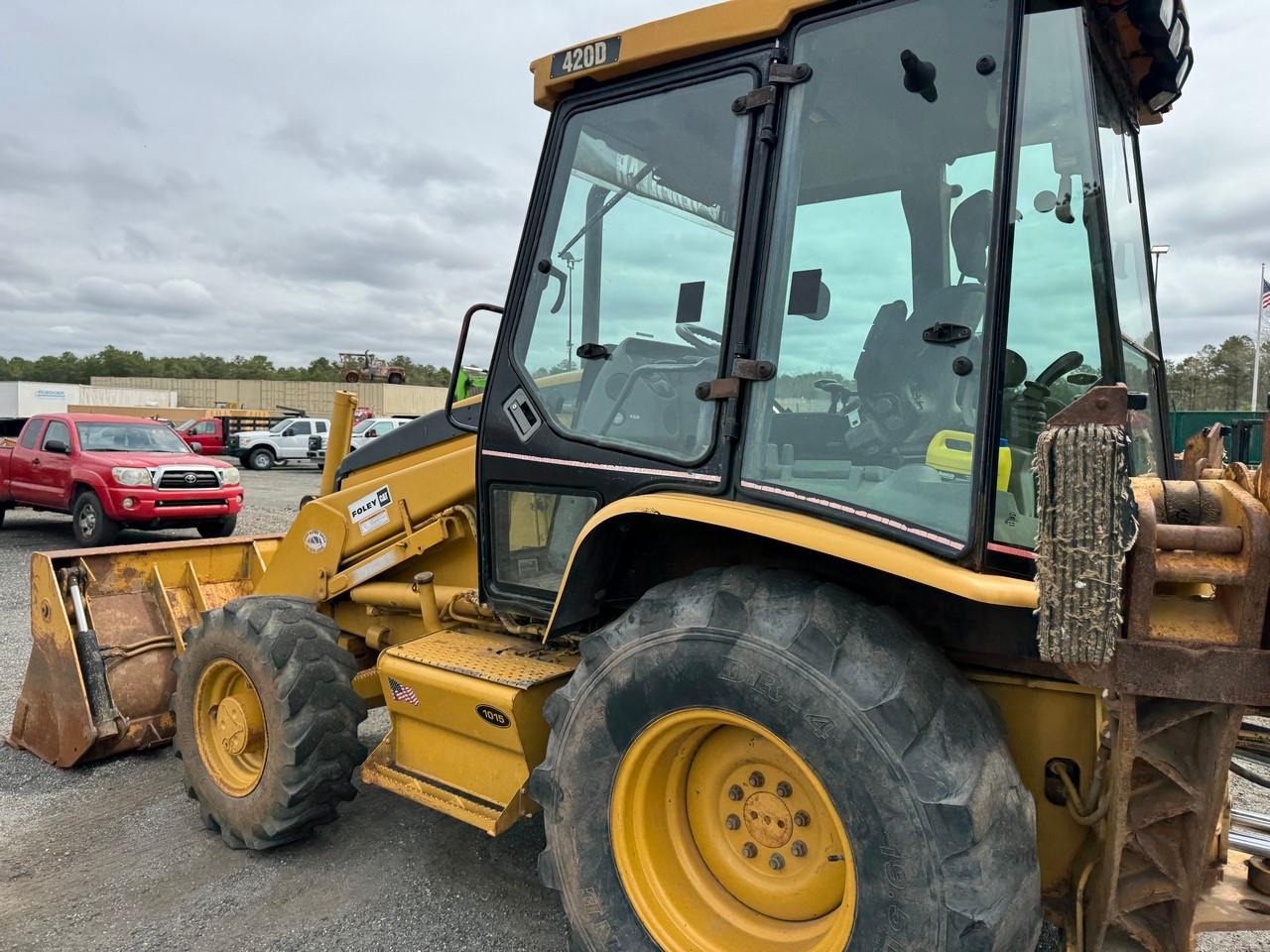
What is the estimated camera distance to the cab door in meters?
2.61

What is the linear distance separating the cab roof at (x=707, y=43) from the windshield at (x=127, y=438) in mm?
12004

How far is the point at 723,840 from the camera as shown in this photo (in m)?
2.57

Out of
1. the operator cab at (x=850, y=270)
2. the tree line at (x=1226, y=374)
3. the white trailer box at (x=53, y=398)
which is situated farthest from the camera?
the white trailer box at (x=53, y=398)

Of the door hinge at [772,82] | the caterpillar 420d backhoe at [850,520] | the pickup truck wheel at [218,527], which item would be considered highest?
the door hinge at [772,82]

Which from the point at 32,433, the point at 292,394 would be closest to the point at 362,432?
the point at 32,433

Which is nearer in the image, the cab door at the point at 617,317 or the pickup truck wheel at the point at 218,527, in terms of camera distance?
the cab door at the point at 617,317

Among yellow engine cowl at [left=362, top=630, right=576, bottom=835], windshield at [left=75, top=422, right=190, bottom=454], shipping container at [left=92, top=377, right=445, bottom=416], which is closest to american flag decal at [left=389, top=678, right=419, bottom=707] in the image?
yellow engine cowl at [left=362, top=630, right=576, bottom=835]

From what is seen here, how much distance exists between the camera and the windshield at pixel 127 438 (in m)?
12.5

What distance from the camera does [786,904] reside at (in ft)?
7.96

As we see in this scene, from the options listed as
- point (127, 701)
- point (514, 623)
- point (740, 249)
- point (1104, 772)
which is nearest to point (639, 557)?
point (514, 623)

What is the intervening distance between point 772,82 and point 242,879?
3.52 meters

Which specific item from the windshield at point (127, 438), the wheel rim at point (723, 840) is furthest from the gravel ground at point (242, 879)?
the windshield at point (127, 438)

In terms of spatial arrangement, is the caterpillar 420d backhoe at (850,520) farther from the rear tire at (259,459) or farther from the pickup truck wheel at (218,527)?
the rear tire at (259,459)

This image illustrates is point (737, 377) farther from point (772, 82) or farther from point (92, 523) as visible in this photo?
point (92, 523)
